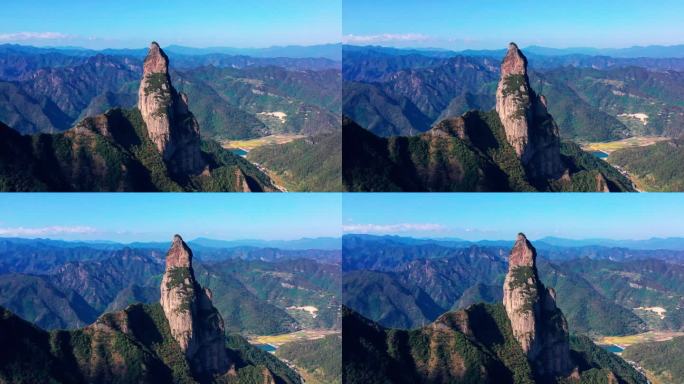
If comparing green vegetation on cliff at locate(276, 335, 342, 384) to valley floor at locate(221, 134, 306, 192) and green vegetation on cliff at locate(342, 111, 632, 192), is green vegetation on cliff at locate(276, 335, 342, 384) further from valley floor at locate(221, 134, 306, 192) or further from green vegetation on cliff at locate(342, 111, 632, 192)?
green vegetation on cliff at locate(342, 111, 632, 192)

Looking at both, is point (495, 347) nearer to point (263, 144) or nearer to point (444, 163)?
point (444, 163)

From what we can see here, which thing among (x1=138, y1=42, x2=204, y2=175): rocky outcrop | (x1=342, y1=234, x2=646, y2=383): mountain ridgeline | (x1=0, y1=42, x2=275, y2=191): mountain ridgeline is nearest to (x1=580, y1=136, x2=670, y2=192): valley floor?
(x1=342, y1=234, x2=646, y2=383): mountain ridgeline

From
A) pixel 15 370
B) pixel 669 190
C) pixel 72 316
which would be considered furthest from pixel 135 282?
pixel 669 190

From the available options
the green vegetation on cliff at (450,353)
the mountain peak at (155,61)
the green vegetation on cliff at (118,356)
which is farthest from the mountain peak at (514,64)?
the green vegetation on cliff at (118,356)

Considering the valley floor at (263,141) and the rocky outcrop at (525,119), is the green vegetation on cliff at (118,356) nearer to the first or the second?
the valley floor at (263,141)

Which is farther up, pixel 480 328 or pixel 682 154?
pixel 682 154

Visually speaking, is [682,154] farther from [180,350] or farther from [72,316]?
[72,316]

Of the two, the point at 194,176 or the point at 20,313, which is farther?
the point at 20,313
